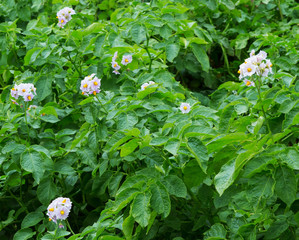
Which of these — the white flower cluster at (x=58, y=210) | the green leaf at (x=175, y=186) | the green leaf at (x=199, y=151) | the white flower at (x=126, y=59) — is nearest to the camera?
the green leaf at (x=199, y=151)

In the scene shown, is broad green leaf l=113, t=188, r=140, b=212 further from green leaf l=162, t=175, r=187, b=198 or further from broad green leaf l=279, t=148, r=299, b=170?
broad green leaf l=279, t=148, r=299, b=170

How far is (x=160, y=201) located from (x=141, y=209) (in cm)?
7

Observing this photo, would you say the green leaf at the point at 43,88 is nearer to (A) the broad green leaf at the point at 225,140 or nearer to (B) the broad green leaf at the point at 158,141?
(B) the broad green leaf at the point at 158,141

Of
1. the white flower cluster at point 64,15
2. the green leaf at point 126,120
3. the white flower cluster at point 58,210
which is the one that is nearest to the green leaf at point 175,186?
the green leaf at point 126,120

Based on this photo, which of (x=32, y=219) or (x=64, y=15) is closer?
Result: (x=32, y=219)

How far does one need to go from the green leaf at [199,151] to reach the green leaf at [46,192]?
750mm

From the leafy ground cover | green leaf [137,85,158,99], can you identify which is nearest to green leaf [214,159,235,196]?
the leafy ground cover

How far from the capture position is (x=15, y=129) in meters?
2.04

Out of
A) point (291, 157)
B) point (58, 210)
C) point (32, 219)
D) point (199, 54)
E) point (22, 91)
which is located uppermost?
point (291, 157)

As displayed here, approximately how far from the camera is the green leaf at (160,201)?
59.6 inches

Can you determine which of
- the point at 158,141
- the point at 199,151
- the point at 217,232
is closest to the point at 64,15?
the point at 158,141

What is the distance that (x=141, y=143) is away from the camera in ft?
5.37

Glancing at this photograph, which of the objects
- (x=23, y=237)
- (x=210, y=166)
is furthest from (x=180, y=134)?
(x=23, y=237)

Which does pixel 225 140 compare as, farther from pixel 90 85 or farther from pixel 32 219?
pixel 32 219
